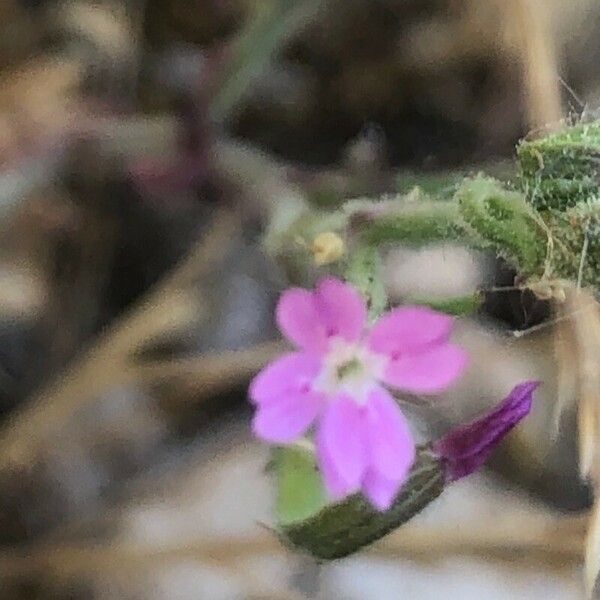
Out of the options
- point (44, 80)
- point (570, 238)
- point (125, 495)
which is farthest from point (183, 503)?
point (570, 238)

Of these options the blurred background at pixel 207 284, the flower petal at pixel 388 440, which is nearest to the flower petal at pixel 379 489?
the flower petal at pixel 388 440

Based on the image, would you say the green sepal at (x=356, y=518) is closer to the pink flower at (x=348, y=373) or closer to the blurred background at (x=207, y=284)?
the pink flower at (x=348, y=373)

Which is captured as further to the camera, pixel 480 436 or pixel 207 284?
pixel 207 284

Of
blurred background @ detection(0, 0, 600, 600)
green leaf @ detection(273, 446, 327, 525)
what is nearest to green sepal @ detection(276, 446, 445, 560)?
green leaf @ detection(273, 446, 327, 525)

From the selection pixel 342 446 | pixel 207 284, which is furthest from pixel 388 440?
pixel 207 284

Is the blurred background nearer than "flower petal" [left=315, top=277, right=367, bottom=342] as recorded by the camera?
No

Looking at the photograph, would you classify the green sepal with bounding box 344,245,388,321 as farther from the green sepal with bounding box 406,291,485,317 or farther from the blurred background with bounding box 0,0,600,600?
the blurred background with bounding box 0,0,600,600

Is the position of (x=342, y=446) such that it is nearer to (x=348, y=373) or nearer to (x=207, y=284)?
(x=348, y=373)
